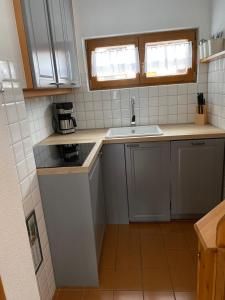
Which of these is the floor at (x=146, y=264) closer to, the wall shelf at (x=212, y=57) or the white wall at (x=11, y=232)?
the white wall at (x=11, y=232)

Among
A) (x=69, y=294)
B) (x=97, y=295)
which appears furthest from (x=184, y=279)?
(x=69, y=294)

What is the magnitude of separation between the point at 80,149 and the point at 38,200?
0.56 metres

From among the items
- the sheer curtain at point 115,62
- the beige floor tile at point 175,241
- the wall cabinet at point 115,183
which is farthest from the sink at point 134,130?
the beige floor tile at point 175,241

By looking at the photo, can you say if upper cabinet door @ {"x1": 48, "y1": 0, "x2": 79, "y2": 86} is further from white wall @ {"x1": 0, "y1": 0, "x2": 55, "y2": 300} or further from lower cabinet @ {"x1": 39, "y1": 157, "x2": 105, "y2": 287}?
lower cabinet @ {"x1": 39, "y1": 157, "x2": 105, "y2": 287}

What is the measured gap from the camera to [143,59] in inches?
99.9

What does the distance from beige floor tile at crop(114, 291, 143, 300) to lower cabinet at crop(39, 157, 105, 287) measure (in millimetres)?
167

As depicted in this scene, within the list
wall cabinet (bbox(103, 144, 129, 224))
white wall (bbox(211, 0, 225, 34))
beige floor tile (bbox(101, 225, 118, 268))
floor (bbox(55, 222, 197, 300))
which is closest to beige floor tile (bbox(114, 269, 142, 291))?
floor (bbox(55, 222, 197, 300))

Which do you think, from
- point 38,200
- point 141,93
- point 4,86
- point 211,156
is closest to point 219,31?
point 141,93

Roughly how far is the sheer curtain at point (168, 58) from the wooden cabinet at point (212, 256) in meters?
1.97

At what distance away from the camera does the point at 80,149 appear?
1868 mm

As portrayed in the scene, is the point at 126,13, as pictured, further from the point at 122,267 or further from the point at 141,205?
the point at 122,267

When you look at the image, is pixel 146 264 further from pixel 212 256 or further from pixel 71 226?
pixel 212 256

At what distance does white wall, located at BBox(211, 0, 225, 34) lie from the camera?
6.78ft

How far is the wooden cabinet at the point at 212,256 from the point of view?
778 millimetres
